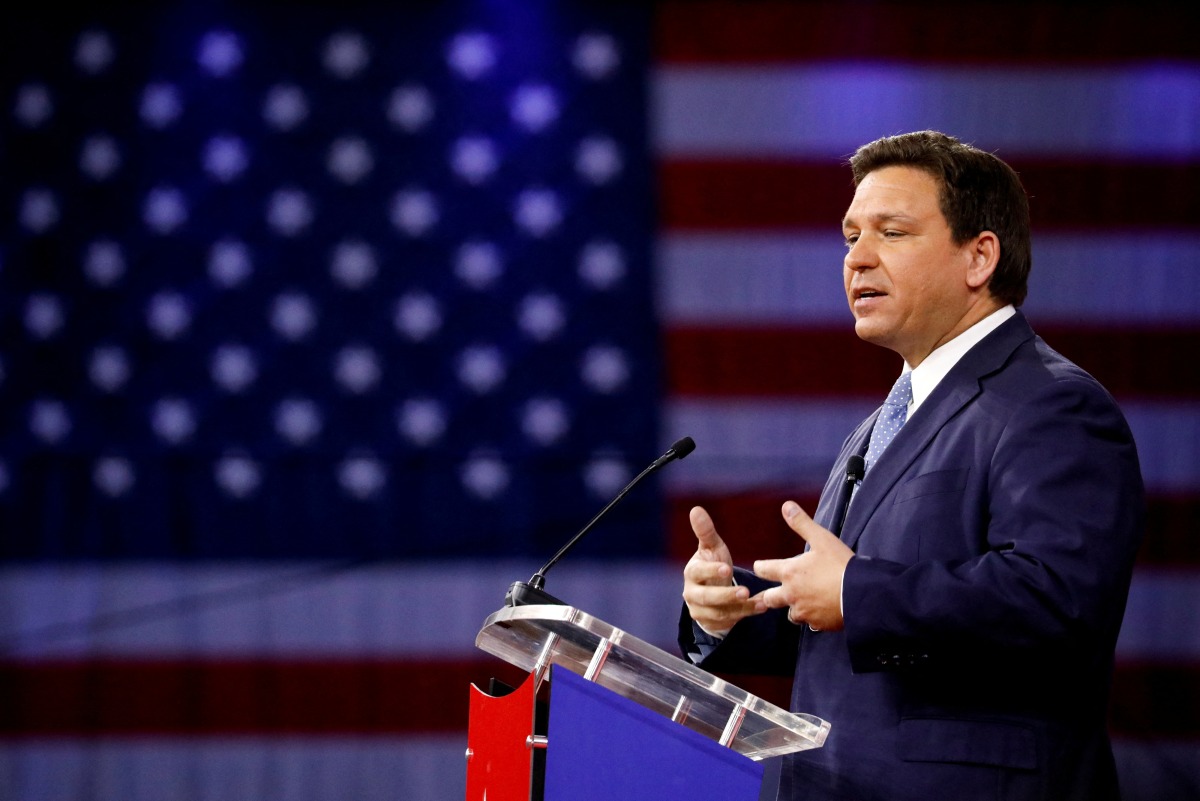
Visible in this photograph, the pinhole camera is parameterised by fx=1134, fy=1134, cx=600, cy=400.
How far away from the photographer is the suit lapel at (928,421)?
4.22ft

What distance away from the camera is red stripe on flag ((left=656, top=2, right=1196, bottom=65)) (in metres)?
3.62

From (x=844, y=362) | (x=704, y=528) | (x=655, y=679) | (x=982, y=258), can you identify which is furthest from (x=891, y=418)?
(x=844, y=362)

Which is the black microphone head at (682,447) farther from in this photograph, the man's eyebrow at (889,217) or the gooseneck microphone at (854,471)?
the man's eyebrow at (889,217)

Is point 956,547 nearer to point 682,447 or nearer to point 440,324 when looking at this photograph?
point 682,447

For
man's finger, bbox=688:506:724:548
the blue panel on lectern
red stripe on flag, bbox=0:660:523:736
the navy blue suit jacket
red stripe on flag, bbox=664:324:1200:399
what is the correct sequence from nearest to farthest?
the blue panel on lectern < the navy blue suit jacket < man's finger, bbox=688:506:724:548 < red stripe on flag, bbox=0:660:523:736 < red stripe on flag, bbox=664:324:1200:399

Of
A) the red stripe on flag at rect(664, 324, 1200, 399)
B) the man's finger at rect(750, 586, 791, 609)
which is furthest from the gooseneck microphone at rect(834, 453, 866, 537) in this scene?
the red stripe on flag at rect(664, 324, 1200, 399)

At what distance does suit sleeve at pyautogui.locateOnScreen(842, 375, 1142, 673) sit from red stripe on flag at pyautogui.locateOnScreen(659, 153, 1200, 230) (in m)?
2.51

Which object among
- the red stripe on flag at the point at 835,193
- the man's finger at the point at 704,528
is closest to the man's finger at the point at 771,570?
the man's finger at the point at 704,528

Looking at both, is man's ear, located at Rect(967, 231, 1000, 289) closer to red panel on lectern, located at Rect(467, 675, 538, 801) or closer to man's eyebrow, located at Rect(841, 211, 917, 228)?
man's eyebrow, located at Rect(841, 211, 917, 228)

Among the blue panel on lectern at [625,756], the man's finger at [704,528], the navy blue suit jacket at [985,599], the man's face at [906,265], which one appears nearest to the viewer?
the blue panel on lectern at [625,756]

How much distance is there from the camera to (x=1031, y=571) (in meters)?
1.07

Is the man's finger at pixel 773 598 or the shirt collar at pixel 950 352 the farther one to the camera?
the shirt collar at pixel 950 352

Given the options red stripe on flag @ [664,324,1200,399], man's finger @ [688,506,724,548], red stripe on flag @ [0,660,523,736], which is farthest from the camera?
red stripe on flag @ [664,324,1200,399]

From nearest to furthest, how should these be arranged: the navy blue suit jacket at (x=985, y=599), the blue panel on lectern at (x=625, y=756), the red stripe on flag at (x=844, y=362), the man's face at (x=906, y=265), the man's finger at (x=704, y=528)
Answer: the blue panel on lectern at (x=625, y=756) < the navy blue suit jacket at (x=985, y=599) < the man's finger at (x=704, y=528) < the man's face at (x=906, y=265) < the red stripe on flag at (x=844, y=362)
